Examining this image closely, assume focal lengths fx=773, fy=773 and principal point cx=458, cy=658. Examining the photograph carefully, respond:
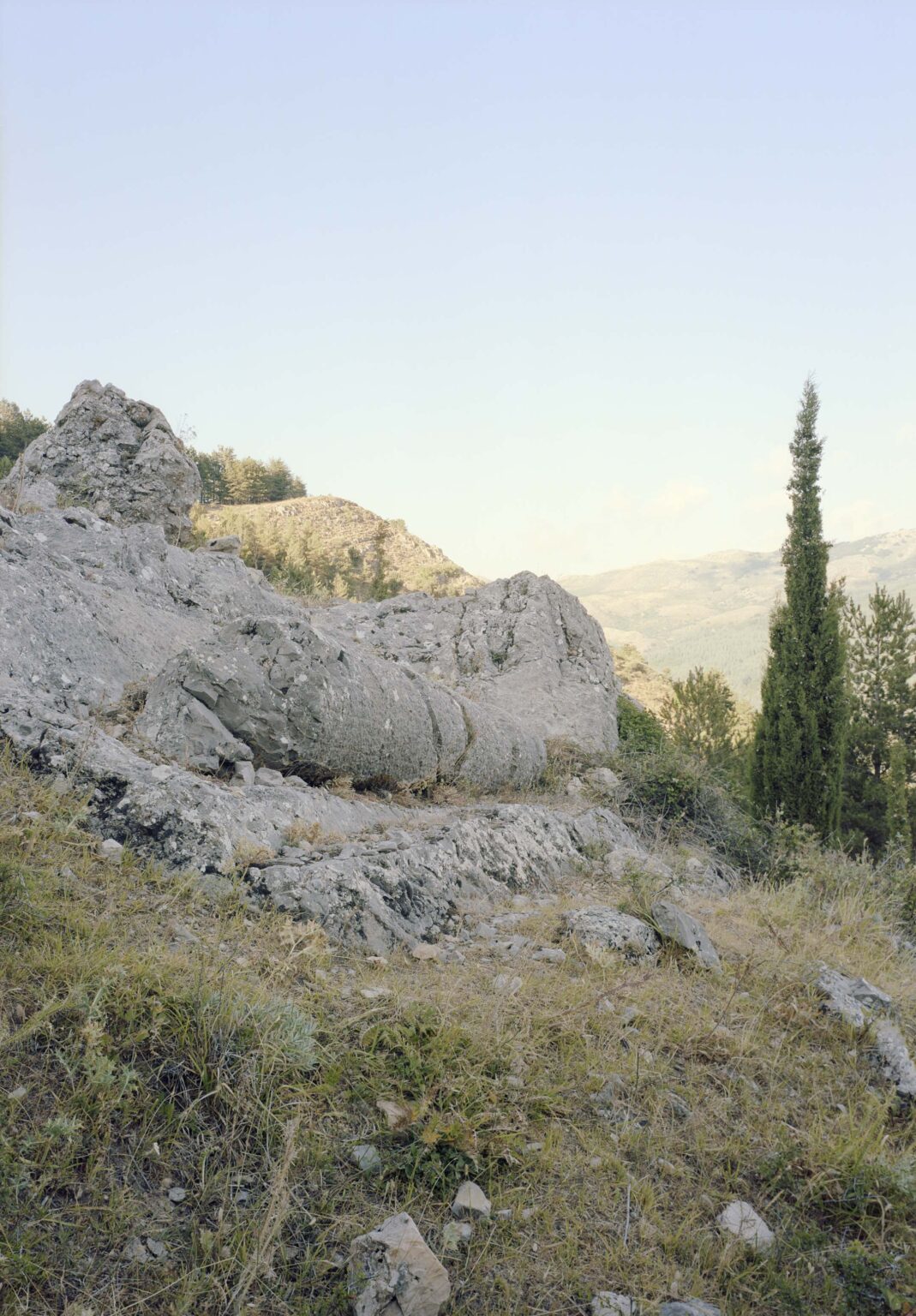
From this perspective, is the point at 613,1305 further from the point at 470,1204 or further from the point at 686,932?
the point at 686,932

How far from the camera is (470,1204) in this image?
2.60 metres

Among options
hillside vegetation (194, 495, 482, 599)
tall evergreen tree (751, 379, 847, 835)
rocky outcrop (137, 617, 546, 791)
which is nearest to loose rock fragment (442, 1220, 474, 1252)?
rocky outcrop (137, 617, 546, 791)

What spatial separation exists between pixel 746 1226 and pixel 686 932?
211 cm

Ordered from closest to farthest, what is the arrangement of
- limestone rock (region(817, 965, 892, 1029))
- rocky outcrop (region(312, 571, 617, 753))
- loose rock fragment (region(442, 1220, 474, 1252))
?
loose rock fragment (region(442, 1220, 474, 1252)) → limestone rock (region(817, 965, 892, 1029)) → rocky outcrop (region(312, 571, 617, 753))

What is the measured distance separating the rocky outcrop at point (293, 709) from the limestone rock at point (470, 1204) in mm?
3541

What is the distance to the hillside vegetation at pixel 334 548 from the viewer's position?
24.6 meters

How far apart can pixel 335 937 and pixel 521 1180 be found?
1645 mm

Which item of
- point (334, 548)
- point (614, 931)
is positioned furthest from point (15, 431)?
point (614, 931)

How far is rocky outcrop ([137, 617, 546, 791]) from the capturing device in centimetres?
571

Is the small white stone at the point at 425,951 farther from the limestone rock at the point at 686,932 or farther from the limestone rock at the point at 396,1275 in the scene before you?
the limestone rock at the point at 396,1275

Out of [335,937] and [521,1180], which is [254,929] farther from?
[521,1180]

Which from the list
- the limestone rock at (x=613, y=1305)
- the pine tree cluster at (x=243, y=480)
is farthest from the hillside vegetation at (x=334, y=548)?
the limestone rock at (x=613, y=1305)

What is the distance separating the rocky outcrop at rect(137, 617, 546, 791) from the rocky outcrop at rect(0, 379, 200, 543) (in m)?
6.11

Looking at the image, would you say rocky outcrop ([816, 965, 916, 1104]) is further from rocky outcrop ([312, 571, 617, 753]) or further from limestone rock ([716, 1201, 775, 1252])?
rocky outcrop ([312, 571, 617, 753])
